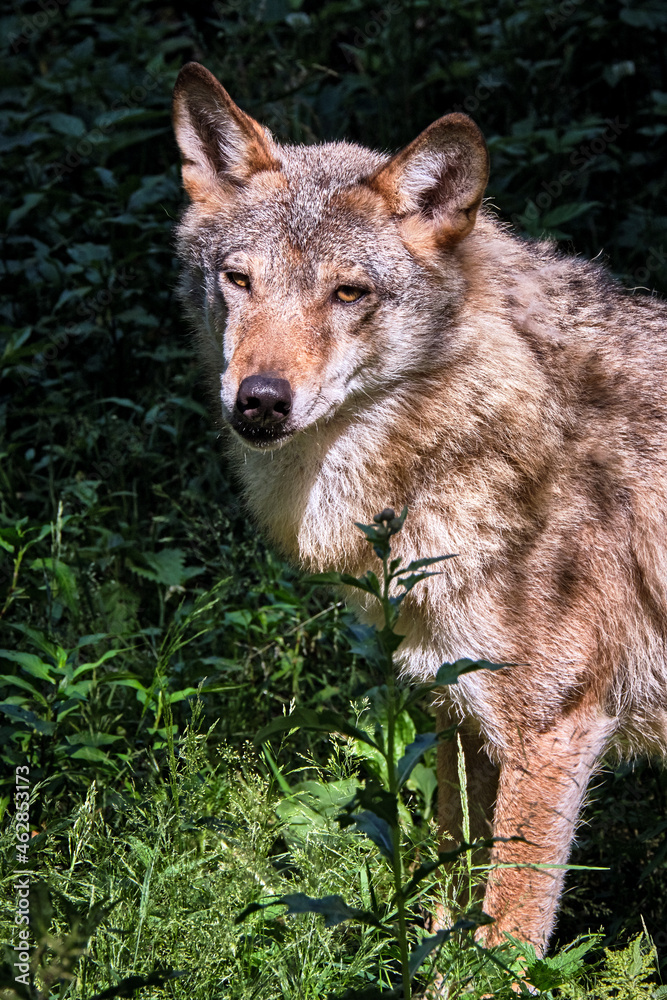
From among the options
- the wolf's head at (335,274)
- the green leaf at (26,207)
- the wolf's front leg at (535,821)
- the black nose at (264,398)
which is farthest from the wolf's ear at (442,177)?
the green leaf at (26,207)

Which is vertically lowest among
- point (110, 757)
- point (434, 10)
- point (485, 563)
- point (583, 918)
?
point (583, 918)

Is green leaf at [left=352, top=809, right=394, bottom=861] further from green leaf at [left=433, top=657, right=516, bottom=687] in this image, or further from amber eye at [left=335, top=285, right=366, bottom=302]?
amber eye at [left=335, top=285, right=366, bottom=302]

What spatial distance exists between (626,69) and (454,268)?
3.87 metres

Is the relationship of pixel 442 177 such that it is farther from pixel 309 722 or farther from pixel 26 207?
pixel 26 207

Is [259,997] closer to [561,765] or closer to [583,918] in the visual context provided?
[561,765]

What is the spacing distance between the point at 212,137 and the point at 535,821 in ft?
8.99

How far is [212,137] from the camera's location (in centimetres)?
372

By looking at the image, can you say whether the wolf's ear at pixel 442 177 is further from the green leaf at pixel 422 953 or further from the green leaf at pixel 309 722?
the green leaf at pixel 422 953

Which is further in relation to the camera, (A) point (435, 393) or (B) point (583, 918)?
(B) point (583, 918)

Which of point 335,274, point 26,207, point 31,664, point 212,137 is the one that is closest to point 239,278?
point 335,274

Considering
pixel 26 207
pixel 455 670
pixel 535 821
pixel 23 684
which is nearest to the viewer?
pixel 455 670

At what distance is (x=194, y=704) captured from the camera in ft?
11.3

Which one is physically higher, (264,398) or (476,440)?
(264,398)

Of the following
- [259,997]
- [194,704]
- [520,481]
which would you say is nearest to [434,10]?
[520,481]
